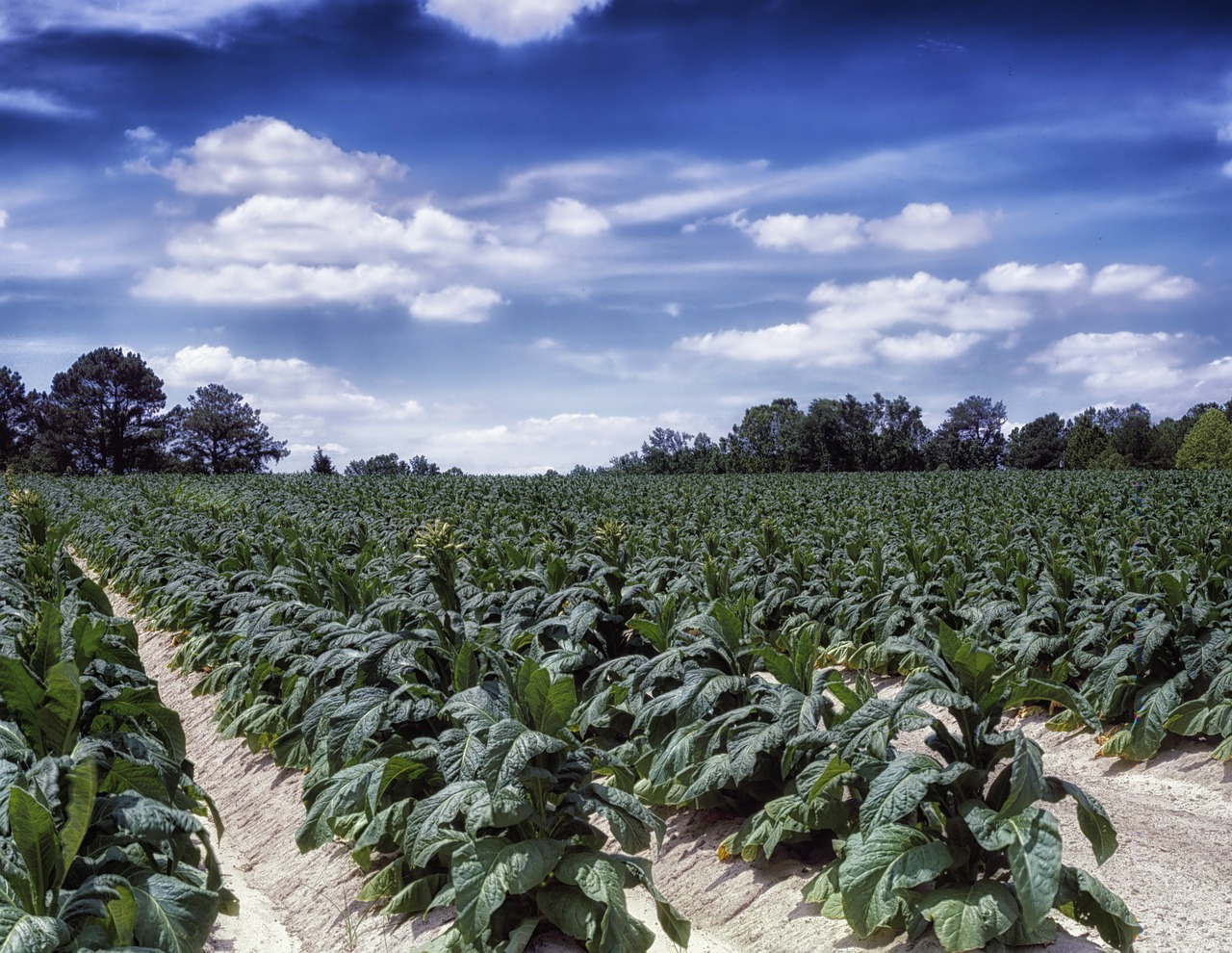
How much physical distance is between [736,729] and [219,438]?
328 feet

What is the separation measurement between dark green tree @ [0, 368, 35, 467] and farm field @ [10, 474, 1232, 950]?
321ft

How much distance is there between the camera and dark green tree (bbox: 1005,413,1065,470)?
110188 millimetres

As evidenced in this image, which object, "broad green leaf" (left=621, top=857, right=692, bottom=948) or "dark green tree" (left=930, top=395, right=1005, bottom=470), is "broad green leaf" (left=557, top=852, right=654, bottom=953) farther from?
"dark green tree" (left=930, top=395, right=1005, bottom=470)

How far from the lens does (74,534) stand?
24.7m

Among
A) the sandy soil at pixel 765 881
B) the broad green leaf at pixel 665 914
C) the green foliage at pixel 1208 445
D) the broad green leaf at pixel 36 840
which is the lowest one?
the sandy soil at pixel 765 881

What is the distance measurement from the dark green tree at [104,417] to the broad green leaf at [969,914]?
9618 centimetres

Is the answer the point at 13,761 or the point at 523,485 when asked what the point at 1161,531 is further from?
the point at 523,485

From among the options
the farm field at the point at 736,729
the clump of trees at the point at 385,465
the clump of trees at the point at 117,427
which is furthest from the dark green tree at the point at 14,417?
the farm field at the point at 736,729

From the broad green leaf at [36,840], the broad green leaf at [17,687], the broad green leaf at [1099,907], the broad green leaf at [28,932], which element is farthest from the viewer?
the broad green leaf at [17,687]

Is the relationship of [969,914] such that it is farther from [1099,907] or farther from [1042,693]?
[1042,693]

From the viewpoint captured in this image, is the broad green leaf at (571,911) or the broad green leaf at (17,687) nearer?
the broad green leaf at (571,911)

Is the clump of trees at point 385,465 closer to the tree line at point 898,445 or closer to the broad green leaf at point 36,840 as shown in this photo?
the tree line at point 898,445

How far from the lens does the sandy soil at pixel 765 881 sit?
411 cm

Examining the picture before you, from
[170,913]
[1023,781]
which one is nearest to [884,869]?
[1023,781]
